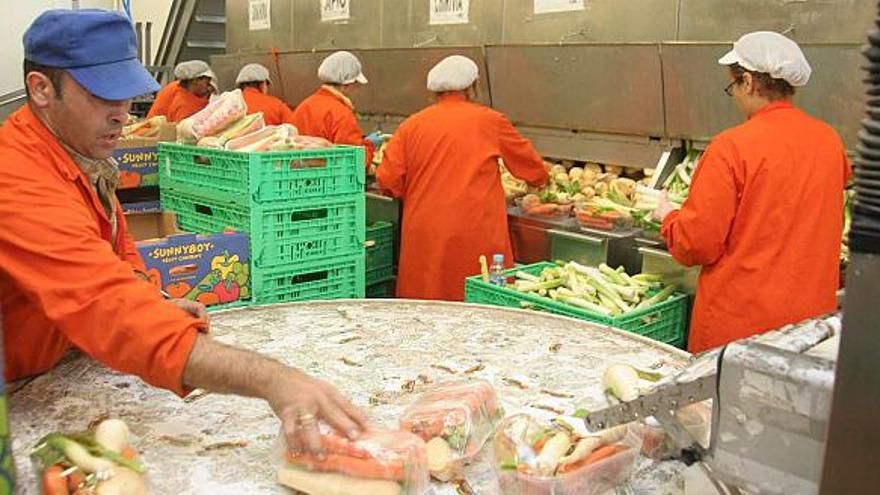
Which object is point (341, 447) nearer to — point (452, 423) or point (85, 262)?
point (452, 423)

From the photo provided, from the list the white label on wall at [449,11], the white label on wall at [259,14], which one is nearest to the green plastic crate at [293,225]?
the white label on wall at [449,11]

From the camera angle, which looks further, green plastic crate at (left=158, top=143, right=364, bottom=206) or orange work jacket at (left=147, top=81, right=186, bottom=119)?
orange work jacket at (left=147, top=81, right=186, bottom=119)

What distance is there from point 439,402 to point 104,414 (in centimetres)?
75

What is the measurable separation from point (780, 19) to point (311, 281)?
2691 millimetres

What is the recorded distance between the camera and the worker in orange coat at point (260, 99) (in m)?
6.82

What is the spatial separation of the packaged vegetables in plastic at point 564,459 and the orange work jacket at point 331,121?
4.16 metres

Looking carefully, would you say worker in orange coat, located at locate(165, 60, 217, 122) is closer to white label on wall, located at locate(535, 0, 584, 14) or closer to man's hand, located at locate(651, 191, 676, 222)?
white label on wall, located at locate(535, 0, 584, 14)

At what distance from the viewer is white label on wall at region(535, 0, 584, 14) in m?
5.30

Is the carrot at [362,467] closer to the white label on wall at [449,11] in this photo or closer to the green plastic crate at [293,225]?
the green plastic crate at [293,225]

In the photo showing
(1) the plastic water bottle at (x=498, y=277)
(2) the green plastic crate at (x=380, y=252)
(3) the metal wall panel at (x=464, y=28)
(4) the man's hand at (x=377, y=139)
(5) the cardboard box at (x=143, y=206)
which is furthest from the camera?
(4) the man's hand at (x=377, y=139)

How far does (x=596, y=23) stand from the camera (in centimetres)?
518

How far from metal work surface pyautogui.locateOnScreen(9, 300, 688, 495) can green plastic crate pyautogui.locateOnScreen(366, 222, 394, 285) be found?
2493mm

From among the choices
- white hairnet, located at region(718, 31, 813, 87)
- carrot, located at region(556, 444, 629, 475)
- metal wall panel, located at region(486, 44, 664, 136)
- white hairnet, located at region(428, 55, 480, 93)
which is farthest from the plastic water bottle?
carrot, located at region(556, 444, 629, 475)

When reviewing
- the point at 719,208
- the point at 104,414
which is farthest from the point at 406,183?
the point at 104,414
